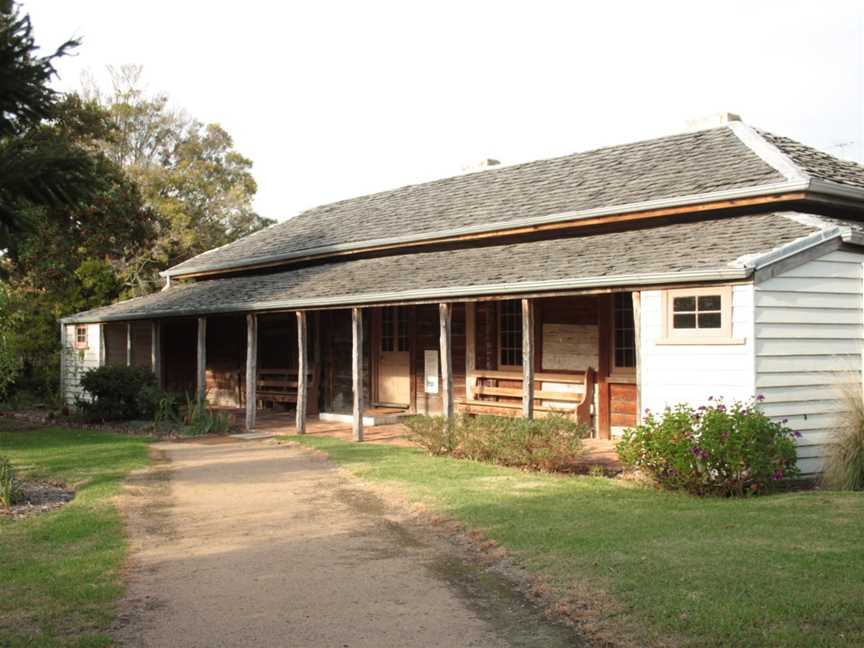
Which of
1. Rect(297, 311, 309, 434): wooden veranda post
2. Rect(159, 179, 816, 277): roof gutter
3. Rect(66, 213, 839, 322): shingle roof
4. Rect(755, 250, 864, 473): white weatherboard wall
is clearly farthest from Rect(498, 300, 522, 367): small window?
Rect(755, 250, 864, 473): white weatherboard wall

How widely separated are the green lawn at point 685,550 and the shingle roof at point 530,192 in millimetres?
5445

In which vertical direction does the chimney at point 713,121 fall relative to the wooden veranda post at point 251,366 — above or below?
above

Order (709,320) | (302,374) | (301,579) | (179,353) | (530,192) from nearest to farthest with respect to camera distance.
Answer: (301,579), (709,320), (302,374), (530,192), (179,353)

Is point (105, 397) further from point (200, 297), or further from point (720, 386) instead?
point (720, 386)

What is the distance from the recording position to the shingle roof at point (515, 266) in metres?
11.3

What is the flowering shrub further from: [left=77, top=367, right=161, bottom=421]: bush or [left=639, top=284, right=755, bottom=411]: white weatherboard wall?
[left=77, top=367, right=161, bottom=421]: bush

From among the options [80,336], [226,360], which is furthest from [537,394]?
[80,336]

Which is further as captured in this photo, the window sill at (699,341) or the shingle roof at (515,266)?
the shingle roof at (515,266)

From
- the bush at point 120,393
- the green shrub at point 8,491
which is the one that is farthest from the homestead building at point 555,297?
the green shrub at point 8,491

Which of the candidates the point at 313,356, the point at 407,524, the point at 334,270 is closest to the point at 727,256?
the point at 407,524

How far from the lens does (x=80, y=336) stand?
24.4m

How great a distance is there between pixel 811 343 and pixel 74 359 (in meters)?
19.7

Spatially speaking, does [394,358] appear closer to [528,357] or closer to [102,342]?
[528,357]

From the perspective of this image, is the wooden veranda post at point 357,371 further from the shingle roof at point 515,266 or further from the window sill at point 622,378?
the window sill at point 622,378
